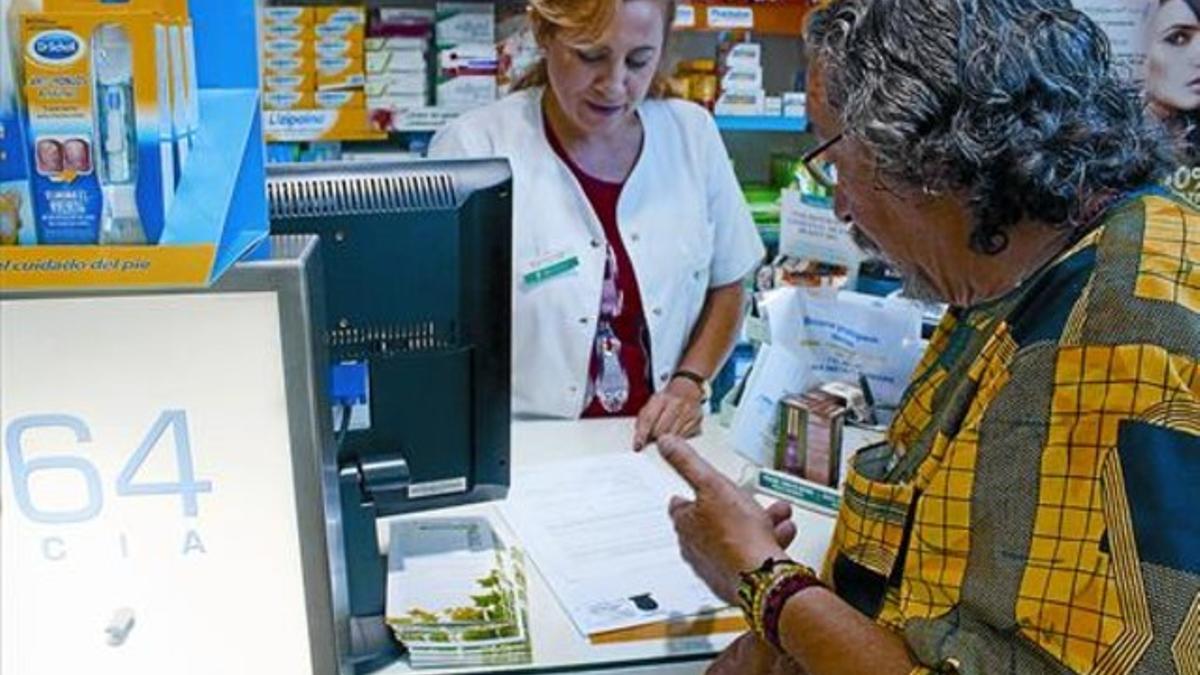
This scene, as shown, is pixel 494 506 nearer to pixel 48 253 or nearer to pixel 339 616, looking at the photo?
pixel 339 616

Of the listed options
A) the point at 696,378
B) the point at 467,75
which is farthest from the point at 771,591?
the point at 467,75

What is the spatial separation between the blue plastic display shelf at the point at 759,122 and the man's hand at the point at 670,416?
1.24 meters

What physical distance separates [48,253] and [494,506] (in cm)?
97

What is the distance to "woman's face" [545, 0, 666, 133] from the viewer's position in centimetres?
218

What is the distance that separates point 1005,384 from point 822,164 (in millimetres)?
491

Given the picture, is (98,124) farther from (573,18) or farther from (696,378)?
(696,378)

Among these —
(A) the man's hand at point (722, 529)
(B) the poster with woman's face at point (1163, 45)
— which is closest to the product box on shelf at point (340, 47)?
(B) the poster with woman's face at point (1163, 45)

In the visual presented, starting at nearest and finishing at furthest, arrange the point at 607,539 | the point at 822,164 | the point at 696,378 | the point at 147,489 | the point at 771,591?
the point at 147,489 → the point at 771,591 → the point at 822,164 → the point at 607,539 → the point at 696,378

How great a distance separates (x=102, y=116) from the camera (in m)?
0.77

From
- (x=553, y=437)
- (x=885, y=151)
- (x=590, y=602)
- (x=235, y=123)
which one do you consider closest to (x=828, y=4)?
(x=885, y=151)

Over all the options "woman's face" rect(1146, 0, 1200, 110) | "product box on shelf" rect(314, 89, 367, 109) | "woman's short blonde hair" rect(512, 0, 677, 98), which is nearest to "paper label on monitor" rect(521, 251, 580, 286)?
"woman's short blonde hair" rect(512, 0, 677, 98)

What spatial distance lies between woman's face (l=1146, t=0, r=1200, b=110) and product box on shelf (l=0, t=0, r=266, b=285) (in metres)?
2.50

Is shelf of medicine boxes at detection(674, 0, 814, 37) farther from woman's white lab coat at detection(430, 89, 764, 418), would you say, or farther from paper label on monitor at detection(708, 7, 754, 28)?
woman's white lab coat at detection(430, 89, 764, 418)

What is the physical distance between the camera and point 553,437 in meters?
2.04
